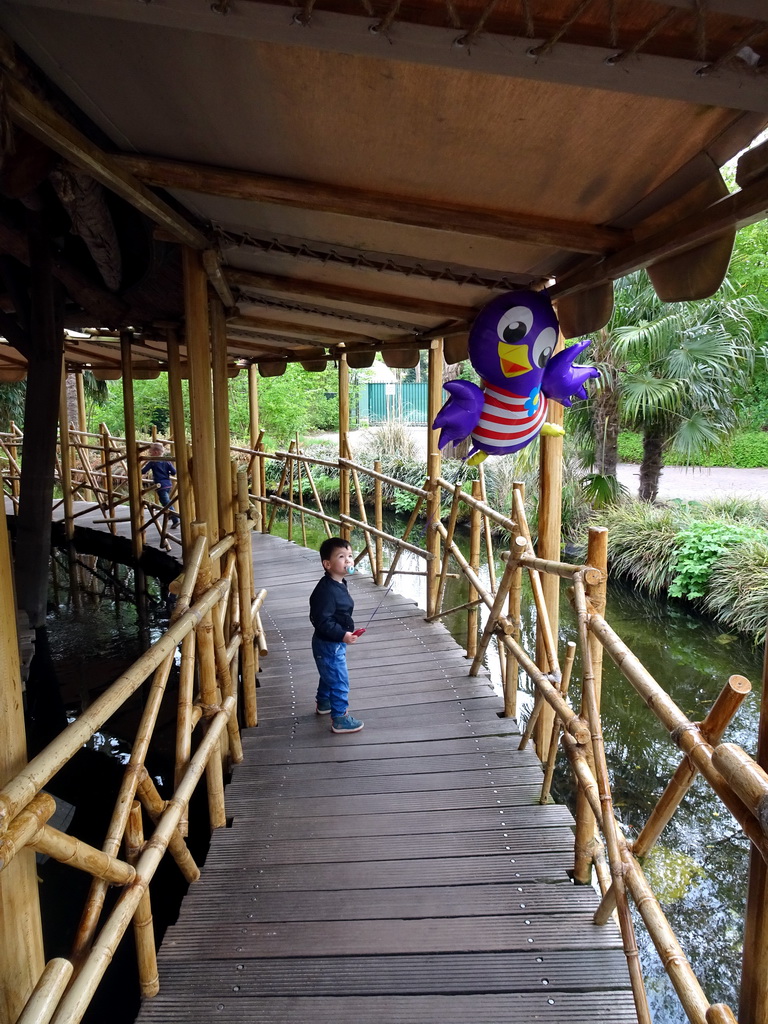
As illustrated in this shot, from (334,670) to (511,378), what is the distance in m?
1.65

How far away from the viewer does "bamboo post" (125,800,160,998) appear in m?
1.65

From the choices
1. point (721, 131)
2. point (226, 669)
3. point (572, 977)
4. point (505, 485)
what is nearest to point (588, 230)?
point (721, 131)

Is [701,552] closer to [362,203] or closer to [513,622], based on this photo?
[513,622]

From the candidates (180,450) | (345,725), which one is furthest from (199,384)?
(180,450)

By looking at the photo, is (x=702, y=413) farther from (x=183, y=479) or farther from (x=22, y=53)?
(x=22, y=53)

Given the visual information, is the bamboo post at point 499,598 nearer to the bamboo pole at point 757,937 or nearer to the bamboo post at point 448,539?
the bamboo post at point 448,539

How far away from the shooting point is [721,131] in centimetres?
140

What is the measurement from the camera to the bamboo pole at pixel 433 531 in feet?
15.2

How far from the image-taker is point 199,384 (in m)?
2.74

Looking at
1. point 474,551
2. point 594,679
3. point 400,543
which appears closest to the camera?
point 594,679

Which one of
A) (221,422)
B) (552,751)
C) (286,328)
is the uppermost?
(286,328)

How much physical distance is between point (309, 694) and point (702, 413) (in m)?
6.48

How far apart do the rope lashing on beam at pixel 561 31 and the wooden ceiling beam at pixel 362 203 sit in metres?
0.83

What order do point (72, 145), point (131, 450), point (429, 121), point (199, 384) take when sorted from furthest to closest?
point (131, 450) < point (199, 384) < point (72, 145) < point (429, 121)
